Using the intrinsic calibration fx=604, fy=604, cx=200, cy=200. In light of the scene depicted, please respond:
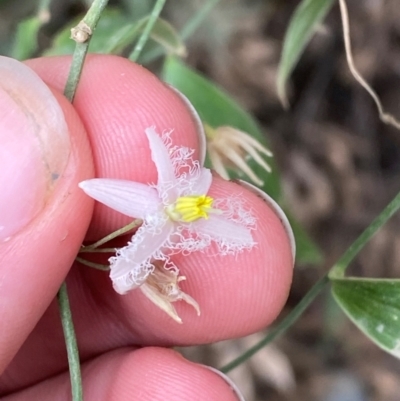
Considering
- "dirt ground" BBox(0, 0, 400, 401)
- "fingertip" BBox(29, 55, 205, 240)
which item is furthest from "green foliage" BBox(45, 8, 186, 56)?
"dirt ground" BBox(0, 0, 400, 401)

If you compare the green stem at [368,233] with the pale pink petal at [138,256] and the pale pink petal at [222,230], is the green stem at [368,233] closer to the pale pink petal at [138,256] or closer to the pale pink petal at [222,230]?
the pale pink petal at [222,230]

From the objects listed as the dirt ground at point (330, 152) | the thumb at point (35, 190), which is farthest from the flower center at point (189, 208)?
the dirt ground at point (330, 152)

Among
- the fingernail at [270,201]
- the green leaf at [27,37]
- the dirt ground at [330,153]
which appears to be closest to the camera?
the fingernail at [270,201]

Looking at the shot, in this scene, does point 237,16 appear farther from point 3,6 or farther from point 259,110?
point 3,6

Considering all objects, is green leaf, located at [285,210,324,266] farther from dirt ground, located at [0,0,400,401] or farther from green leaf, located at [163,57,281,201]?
dirt ground, located at [0,0,400,401]

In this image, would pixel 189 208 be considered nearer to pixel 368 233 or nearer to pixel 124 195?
pixel 124 195

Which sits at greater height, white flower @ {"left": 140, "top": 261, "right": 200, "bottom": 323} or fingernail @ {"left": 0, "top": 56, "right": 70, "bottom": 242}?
fingernail @ {"left": 0, "top": 56, "right": 70, "bottom": 242}

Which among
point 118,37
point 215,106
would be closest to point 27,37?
point 118,37
